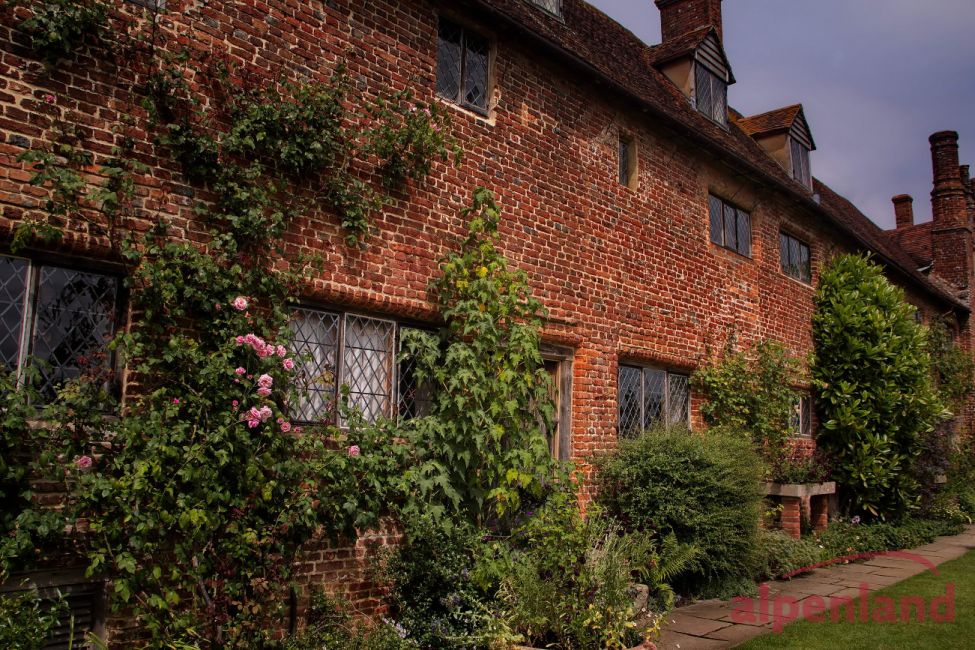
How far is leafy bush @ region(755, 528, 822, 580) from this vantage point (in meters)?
9.60

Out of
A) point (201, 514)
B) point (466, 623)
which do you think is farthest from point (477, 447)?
point (201, 514)

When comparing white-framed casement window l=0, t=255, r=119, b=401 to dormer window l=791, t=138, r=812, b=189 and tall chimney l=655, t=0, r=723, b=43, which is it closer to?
tall chimney l=655, t=0, r=723, b=43

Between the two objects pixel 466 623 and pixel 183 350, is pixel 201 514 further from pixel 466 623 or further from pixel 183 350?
pixel 466 623

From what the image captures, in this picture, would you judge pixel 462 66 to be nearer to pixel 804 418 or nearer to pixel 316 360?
pixel 316 360

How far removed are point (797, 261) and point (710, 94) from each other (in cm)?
371

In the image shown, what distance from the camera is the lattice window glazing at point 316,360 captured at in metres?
6.18

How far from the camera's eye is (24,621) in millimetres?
4246

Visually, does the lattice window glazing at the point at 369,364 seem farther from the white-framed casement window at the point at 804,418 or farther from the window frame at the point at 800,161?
the window frame at the point at 800,161

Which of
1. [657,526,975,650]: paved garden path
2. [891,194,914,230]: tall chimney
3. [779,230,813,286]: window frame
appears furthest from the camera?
[891,194,914,230]: tall chimney

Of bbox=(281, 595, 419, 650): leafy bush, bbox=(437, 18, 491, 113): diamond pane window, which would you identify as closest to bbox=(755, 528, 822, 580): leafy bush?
bbox=(281, 595, 419, 650): leafy bush

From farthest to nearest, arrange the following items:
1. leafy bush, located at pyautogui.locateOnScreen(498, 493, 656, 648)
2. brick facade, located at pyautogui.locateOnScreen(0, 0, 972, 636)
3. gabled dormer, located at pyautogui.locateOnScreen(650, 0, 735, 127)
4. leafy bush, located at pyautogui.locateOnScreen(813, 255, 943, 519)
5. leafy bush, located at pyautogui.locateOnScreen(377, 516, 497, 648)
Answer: leafy bush, located at pyautogui.locateOnScreen(813, 255, 943, 519), gabled dormer, located at pyautogui.locateOnScreen(650, 0, 735, 127), leafy bush, located at pyautogui.locateOnScreen(377, 516, 497, 648), leafy bush, located at pyautogui.locateOnScreen(498, 493, 656, 648), brick facade, located at pyautogui.locateOnScreen(0, 0, 972, 636)

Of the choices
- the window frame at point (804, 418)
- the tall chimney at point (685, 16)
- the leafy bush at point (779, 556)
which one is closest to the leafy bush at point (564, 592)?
the leafy bush at point (779, 556)

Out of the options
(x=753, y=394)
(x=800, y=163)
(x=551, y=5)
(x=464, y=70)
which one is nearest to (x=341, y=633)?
(x=464, y=70)

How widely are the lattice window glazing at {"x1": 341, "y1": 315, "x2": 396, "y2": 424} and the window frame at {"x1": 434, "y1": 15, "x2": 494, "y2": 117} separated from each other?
102 inches
